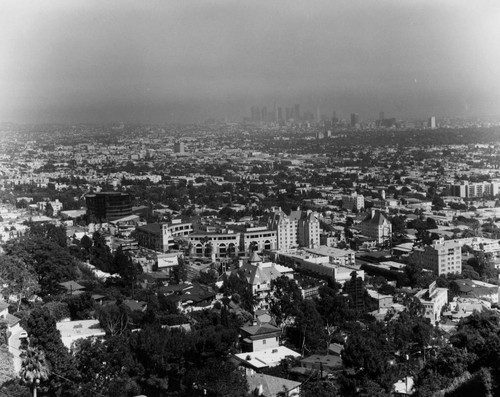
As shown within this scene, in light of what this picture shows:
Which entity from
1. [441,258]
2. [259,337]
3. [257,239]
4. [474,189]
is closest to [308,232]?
[257,239]

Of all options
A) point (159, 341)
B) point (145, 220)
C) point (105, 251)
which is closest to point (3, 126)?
point (145, 220)

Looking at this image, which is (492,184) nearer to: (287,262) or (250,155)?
(287,262)

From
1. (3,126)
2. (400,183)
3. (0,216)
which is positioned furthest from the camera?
(3,126)

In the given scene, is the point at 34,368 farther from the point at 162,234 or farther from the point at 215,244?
the point at 162,234

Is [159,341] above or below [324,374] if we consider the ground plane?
above

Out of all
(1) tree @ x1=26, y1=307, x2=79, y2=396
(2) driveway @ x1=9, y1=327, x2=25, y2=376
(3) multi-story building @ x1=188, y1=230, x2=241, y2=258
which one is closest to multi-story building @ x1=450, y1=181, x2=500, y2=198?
(3) multi-story building @ x1=188, y1=230, x2=241, y2=258
